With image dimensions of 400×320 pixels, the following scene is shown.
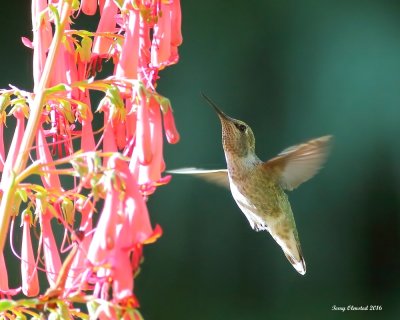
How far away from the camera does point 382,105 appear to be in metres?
4.84

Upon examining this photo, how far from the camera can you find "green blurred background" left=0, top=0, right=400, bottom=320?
4.66 meters

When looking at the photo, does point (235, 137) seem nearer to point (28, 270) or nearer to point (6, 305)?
point (28, 270)

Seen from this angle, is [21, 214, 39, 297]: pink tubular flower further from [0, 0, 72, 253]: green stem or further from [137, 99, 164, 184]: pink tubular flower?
[137, 99, 164, 184]: pink tubular flower

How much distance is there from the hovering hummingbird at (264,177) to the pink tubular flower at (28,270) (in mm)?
873

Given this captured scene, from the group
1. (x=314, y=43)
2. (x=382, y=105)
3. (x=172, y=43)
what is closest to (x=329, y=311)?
(x=382, y=105)

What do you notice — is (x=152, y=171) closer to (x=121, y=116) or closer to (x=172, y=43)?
(x=121, y=116)

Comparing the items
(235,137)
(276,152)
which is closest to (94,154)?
(235,137)

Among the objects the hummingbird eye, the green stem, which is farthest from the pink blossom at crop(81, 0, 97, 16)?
the hummingbird eye

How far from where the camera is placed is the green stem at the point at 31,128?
1.55m

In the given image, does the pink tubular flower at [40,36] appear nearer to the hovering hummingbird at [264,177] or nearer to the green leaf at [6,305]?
the green leaf at [6,305]

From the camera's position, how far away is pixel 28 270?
1832 millimetres

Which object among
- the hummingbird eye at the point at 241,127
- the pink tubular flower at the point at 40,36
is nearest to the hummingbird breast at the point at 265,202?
the hummingbird eye at the point at 241,127

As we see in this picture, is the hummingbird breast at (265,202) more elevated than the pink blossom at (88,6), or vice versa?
the pink blossom at (88,6)

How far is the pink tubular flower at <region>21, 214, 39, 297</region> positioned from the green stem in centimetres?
22
